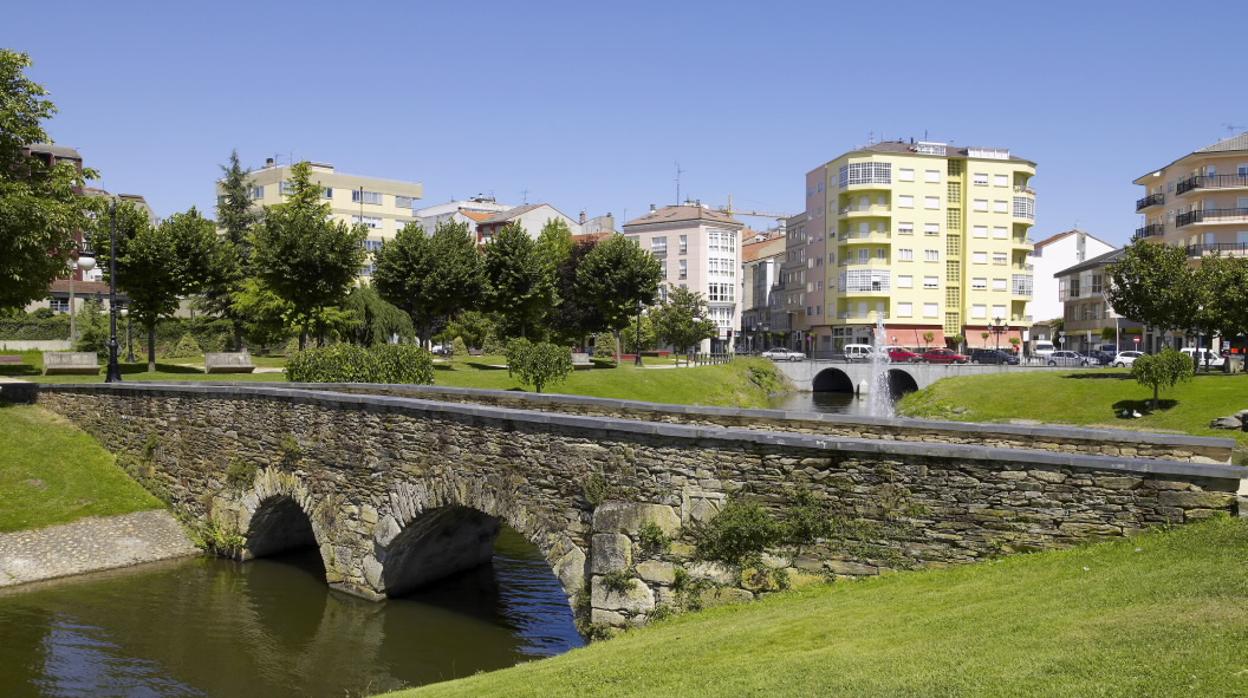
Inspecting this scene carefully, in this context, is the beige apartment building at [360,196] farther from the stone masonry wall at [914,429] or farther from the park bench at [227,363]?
the stone masonry wall at [914,429]

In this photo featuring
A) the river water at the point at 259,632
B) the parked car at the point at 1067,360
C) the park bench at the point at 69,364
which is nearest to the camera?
the river water at the point at 259,632

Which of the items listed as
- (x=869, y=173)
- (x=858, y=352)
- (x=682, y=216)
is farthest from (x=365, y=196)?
(x=858, y=352)

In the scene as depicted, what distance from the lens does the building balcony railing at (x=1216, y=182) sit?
6994 cm

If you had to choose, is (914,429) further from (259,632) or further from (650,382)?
(650,382)

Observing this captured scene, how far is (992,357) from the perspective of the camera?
75.4 m

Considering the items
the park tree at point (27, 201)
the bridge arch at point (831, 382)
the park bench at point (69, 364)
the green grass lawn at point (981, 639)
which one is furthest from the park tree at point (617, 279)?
the green grass lawn at point (981, 639)

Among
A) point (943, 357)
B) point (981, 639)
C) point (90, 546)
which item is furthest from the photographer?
point (943, 357)

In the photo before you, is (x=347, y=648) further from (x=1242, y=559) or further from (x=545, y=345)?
(x=545, y=345)

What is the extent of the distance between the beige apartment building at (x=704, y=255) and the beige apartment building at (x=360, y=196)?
28915mm

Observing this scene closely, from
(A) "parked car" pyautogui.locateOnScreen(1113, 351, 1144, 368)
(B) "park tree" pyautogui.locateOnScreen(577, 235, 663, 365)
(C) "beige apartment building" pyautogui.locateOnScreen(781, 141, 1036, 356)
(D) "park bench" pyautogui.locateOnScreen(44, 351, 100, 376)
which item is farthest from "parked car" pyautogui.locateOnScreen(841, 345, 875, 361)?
(D) "park bench" pyautogui.locateOnScreen(44, 351, 100, 376)

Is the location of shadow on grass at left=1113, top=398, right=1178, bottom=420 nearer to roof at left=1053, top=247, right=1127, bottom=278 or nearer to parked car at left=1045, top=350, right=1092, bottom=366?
parked car at left=1045, top=350, right=1092, bottom=366

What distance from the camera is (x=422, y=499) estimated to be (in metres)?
18.5

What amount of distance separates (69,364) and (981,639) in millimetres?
43611

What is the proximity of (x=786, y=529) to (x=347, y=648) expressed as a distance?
30.7 feet
